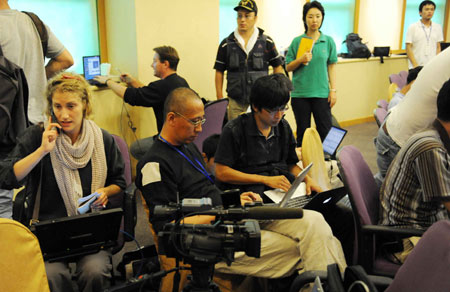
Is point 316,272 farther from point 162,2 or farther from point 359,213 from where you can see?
point 162,2

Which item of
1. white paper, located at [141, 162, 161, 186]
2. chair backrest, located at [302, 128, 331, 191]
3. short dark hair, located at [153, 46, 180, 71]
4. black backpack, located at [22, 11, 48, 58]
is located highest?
black backpack, located at [22, 11, 48, 58]

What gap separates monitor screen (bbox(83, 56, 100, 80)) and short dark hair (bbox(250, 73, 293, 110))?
1.98 m

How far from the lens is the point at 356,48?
6.45m

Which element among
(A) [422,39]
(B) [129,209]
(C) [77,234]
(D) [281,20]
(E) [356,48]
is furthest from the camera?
(E) [356,48]

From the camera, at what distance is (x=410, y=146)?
171cm

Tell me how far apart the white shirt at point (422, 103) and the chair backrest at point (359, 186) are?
30cm

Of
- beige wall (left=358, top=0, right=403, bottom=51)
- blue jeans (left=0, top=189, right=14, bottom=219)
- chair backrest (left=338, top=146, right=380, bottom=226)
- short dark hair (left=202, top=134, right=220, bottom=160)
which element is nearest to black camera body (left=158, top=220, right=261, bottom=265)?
chair backrest (left=338, top=146, right=380, bottom=226)

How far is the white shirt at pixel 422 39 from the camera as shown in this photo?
5941mm

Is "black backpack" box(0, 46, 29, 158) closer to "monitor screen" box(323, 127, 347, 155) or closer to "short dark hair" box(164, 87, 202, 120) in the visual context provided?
"short dark hair" box(164, 87, 202, 120)

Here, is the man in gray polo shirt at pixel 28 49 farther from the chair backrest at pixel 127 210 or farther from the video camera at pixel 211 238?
the video camera at pixel 211 238

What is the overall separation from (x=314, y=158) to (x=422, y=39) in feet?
14.5

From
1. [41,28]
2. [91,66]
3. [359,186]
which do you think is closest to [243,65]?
[91,66]

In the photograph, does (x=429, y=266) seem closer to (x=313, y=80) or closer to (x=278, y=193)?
(x=278, y=193)

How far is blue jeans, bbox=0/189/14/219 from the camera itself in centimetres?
202
